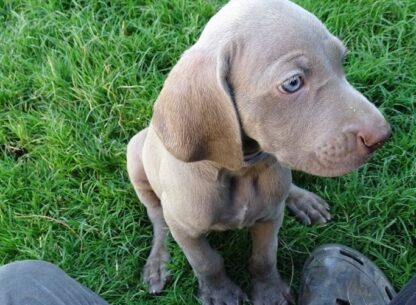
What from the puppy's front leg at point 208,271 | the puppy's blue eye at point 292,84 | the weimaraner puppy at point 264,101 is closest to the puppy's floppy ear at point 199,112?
the weimaraner puppy at point 264,101

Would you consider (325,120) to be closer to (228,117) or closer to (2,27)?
(228,117)

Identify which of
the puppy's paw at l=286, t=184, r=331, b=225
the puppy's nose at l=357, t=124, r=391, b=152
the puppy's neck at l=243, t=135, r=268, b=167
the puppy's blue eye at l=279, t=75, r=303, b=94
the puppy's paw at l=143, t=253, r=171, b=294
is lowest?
the puppy's paw at l=143, t=253, r=171, b=294

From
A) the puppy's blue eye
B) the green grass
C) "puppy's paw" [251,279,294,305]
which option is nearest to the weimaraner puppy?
the puppy's blue eye

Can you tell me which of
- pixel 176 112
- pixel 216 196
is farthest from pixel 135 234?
pixel 176 112

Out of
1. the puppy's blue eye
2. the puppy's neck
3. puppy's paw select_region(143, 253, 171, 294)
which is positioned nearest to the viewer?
the puppy's blue eye

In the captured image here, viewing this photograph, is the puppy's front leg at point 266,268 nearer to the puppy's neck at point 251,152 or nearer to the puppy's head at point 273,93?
the puppy's neck at point 251,152

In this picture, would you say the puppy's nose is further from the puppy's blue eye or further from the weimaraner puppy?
the puppy's blue eye

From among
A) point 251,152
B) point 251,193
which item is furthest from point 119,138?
point 251,152
